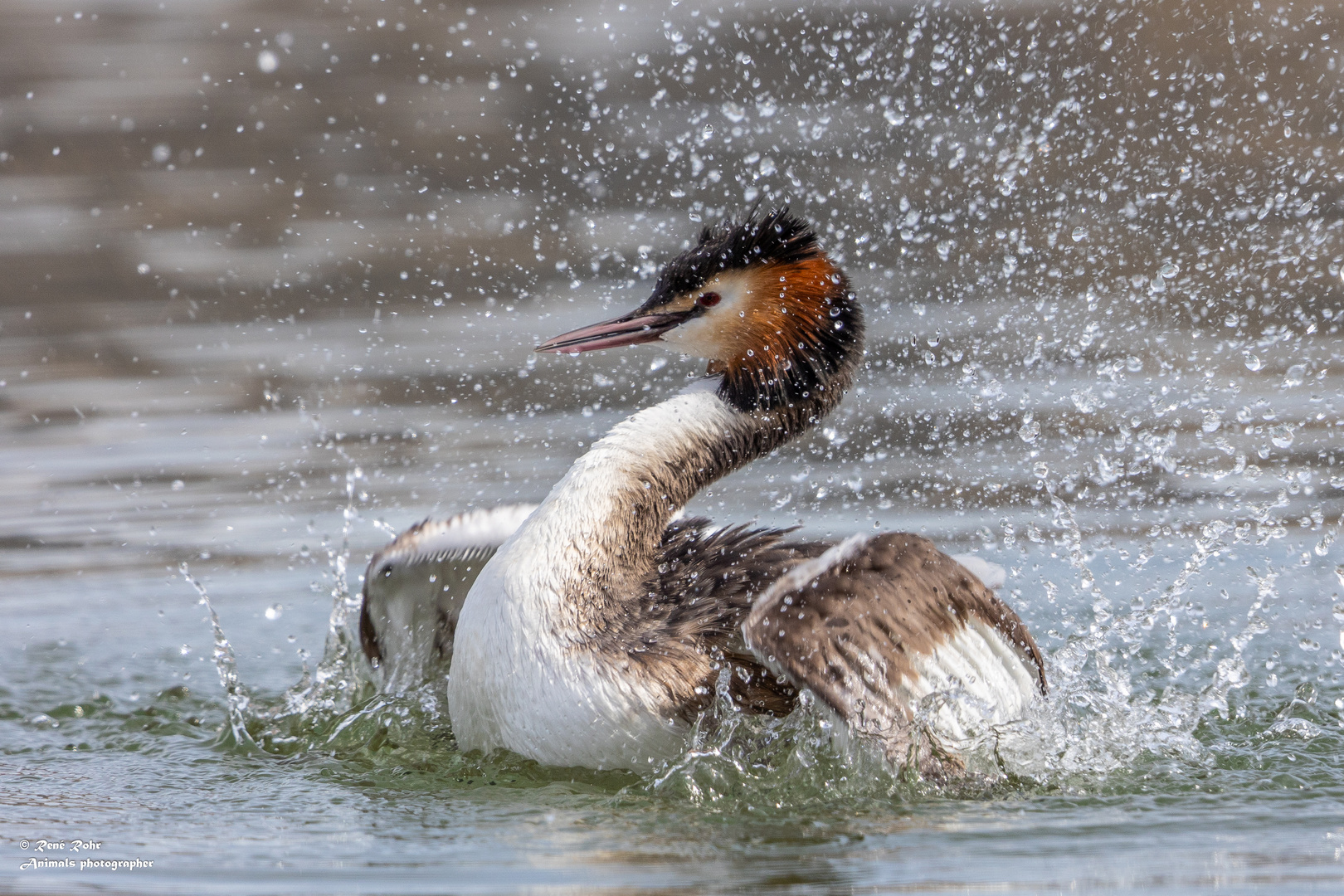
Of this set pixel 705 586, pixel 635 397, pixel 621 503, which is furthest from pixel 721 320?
pixel 635 397

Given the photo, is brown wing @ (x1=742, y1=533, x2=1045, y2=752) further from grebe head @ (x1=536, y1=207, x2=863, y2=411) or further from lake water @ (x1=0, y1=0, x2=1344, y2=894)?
grebe head @ (x1=536, y1=207, x2=863, y2=411)

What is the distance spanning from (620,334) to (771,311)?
517 millimetres

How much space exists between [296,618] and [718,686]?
3.04 m

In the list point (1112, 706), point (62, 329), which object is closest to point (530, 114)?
point (62, 329)

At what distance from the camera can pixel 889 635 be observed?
4.55 meters

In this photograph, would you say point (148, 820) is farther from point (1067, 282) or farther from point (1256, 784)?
point (1067, 282)

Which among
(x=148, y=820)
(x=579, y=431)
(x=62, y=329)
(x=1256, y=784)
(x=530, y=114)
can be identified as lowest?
(x=1256, y=784)

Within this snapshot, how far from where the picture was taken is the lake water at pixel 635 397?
4328mm

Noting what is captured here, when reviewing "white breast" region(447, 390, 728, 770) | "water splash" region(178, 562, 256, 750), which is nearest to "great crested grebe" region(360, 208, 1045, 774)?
"white breast" region(447, 390, 728, 770)

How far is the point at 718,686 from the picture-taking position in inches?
176

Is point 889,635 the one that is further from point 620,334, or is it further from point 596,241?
point 596,241

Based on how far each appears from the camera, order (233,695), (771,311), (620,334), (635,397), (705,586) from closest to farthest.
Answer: (705,586) < (771,311) < (620,334) < (233,695) < (635,397)

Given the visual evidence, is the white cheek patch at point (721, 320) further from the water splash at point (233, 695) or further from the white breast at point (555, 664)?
the water splash at point (233, 695)

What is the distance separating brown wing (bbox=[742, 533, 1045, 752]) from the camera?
4320 mm
